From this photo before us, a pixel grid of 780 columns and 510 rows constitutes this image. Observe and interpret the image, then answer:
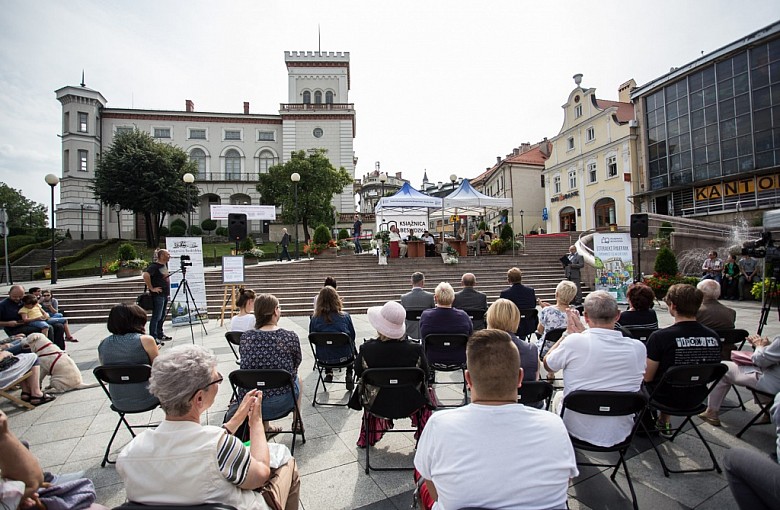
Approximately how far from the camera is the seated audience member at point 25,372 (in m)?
4.32

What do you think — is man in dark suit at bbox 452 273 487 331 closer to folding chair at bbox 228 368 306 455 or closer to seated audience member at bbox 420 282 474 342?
seated audience member at bbox 420 282 474 342

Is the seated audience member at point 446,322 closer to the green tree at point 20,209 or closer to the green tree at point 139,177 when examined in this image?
the green tree at point 139,177

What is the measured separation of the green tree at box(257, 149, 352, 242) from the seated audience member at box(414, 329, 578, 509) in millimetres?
30905

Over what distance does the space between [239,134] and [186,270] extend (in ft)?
121

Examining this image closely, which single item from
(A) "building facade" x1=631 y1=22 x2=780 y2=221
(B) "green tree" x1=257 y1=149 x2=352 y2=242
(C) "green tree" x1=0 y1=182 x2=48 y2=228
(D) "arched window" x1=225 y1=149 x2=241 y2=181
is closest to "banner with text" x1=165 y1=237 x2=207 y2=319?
(B) "green tree" x1=257 y1=149 x2=352 y2=242

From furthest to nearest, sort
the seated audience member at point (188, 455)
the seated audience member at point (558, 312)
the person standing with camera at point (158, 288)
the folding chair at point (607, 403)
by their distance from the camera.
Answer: the person standing with camera at point (158, 288) → the seated audience member at point (558, 312) → the folding chair at point (607, 403) → the seated audience member at point (188, 455)

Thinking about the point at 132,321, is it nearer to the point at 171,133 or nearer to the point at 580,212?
the point at 580,212

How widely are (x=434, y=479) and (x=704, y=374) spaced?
104 inches

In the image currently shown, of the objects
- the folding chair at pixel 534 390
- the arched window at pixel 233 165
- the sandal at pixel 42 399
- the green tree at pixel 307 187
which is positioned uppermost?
the arched window at pixel 233 165

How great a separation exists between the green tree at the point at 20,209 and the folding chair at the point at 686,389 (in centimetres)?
6168

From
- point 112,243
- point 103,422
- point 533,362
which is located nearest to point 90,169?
point 112,243

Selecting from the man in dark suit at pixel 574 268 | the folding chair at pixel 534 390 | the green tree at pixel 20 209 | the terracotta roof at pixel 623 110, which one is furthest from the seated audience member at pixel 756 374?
the green tree at pixel 20 209

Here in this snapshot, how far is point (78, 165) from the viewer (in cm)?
3634

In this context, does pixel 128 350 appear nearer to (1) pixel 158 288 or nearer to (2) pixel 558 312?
(1) pixel 158 288
